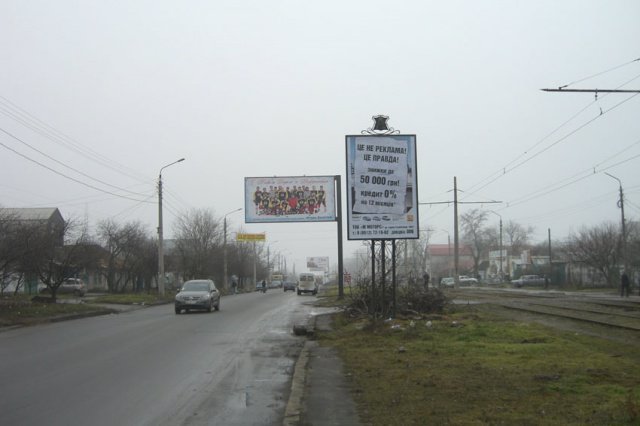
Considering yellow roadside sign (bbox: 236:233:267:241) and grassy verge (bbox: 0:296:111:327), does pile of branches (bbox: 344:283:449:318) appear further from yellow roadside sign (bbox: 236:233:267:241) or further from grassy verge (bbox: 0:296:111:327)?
yellow roadside sign (bbox: 236:233:267:241)

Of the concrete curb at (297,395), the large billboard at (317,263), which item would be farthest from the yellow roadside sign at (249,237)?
the concrete curb at (297,395)

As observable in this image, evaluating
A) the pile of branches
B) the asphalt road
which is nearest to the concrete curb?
the asphalt road

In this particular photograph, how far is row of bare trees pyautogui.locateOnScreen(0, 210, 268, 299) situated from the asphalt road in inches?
330

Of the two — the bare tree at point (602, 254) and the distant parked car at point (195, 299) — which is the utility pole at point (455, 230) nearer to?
the bare tree at point (602, 254)

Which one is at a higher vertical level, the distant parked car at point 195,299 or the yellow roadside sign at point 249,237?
the yellow roadside sign at point 249,237

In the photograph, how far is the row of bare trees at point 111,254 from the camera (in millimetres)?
25359

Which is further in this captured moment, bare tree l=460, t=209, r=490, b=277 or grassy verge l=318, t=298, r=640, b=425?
bare tree l=460, t=209, r=490, b=277

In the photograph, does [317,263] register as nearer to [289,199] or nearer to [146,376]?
[289,199]

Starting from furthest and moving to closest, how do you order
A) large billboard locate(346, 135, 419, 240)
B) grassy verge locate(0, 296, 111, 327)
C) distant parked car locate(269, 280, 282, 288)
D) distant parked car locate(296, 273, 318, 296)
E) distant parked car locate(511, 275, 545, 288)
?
1. distant parked car locate(269, 280, 282, 288)
2. distant parked car locate(511, 275, 545, 288)
3. distant parked car locate(296, 273, 318, 296)
4. grassy verge locate(0, 296, 111, 327)
5. large billboard locate(346, 135, 419, 240)

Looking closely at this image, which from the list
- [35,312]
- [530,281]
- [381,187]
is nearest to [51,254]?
[35,312]

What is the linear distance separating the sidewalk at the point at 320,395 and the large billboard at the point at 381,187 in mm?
5011

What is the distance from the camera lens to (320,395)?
7.95 metres

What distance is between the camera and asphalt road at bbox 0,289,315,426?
7.22 metres

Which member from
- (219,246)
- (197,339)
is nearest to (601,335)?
(197,339)
